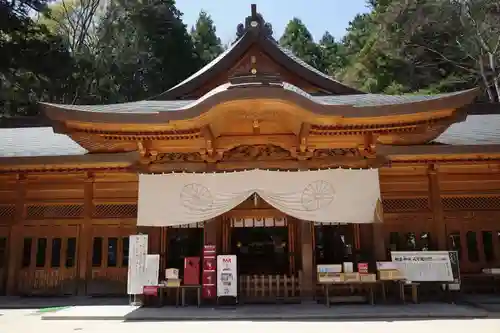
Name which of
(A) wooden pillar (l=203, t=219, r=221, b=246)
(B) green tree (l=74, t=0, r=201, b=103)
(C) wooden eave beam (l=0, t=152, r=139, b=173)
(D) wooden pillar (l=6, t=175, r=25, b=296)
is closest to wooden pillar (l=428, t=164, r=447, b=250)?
(A) wooden pillar (l=203, t=219, r=221, b=246)

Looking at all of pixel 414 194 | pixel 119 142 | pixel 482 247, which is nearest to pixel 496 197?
pixel 482 247

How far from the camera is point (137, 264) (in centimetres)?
839

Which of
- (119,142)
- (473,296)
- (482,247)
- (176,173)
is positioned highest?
(119,142)

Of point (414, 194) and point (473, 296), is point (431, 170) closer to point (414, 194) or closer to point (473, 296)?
point (414, 194)

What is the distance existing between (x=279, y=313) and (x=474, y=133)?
6.53 meters

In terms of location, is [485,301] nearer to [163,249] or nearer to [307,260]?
[307,260]

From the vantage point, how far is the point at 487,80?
81.4 feet

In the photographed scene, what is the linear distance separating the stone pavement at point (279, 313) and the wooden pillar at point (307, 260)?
0.45m

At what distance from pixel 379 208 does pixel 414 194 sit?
5.29ft

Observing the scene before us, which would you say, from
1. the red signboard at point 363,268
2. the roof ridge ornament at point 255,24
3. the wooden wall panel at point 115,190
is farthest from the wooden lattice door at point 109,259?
the roof ridge ornament at point 255,24

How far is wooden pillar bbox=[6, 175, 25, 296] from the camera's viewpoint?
9.84m

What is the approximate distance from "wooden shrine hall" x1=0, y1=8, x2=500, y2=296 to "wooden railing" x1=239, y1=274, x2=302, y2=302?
59 millimetres

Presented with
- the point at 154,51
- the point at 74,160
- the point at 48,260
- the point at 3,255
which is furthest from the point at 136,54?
the point at 74,160

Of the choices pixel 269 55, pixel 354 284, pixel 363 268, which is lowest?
pixel 354 284
